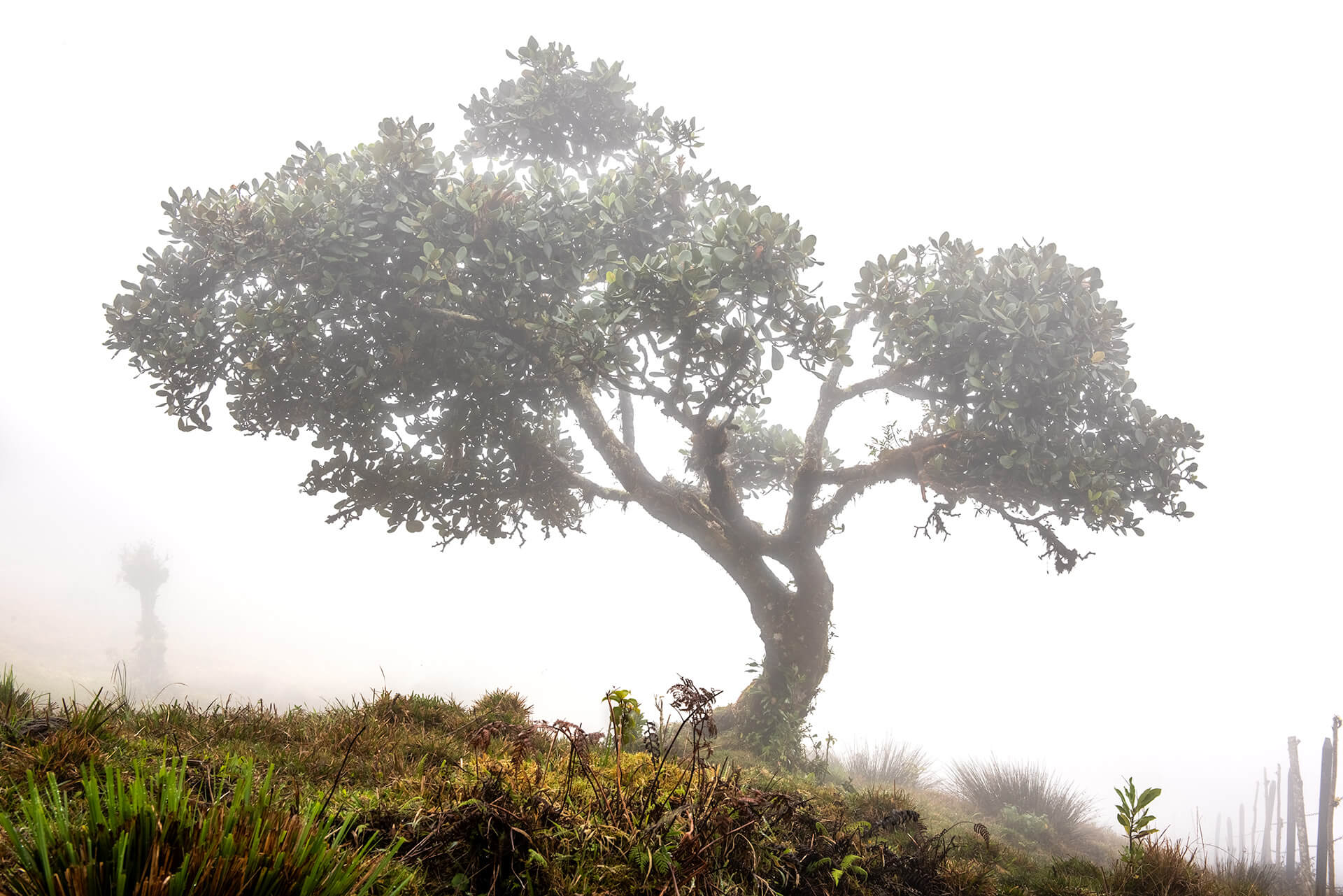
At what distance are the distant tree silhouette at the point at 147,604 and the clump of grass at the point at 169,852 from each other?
39849 mm

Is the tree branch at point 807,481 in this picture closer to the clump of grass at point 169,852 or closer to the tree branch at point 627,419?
the tree branch at point 627,419

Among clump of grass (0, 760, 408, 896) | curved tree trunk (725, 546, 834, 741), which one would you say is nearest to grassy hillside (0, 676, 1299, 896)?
clump of grass (0, 760, 408, 896)

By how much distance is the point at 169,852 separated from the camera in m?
1.81

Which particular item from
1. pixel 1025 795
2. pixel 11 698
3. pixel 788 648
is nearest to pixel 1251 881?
pixel 1025 795

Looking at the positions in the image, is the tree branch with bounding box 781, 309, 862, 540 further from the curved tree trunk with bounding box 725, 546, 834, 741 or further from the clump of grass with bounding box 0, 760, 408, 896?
the clump of grass with bounding box 0, 760, 408, 896

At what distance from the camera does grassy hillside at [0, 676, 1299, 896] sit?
187cm

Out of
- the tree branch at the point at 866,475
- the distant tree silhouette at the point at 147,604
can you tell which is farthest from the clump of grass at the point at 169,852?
the distant tree silhouette at the point at 147,604

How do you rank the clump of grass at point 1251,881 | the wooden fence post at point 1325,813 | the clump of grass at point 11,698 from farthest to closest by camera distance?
the wooden fence post at point 1325,813, the clump of grass at point 1251,881, the clump of grass at point 11,698

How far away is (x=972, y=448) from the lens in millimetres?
10555

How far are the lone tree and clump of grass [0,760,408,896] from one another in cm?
735

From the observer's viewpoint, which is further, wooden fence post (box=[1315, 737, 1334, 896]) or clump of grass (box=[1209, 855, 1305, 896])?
wooden fence post (box=[1315, 737, 1334, 896])

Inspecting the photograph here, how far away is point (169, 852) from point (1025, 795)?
13035 millimetres

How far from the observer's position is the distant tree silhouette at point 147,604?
32.9 metres

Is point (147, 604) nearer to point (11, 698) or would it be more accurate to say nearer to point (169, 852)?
point (11, 698)
